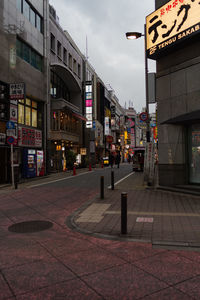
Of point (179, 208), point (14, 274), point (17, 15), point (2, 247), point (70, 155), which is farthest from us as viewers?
point (70, 155)

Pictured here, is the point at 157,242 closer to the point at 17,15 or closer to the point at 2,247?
the point at 2,247

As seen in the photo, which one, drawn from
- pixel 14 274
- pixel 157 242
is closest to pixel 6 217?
pixel 14 274

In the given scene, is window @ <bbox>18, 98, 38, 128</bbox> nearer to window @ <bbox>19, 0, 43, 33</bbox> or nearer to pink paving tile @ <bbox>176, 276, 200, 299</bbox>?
window @ <bbox>19, 0, 43, 33</bbox>

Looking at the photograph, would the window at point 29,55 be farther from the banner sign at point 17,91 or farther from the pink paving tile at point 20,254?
the pink paving tile at point 20,254

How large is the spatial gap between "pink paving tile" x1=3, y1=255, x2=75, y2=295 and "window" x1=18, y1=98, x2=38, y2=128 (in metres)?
17.0

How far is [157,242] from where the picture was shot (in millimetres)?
5141

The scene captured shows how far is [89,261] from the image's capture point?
14.0 feet

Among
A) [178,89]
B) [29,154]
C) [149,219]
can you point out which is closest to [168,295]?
[149,219]

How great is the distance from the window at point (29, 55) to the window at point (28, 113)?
133 inches

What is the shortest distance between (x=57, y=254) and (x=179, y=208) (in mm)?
5190

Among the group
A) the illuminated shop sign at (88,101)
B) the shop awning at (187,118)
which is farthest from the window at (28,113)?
the illuminated shop sign at (88,101)

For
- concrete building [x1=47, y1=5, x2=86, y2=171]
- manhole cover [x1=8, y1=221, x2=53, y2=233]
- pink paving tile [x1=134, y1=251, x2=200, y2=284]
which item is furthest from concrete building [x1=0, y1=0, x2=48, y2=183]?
pink paving tile [x1=134, y1=251, x2=200, y2=284]

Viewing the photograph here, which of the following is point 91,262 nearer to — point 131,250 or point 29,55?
point 131,250

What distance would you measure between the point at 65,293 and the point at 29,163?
1673 cm
